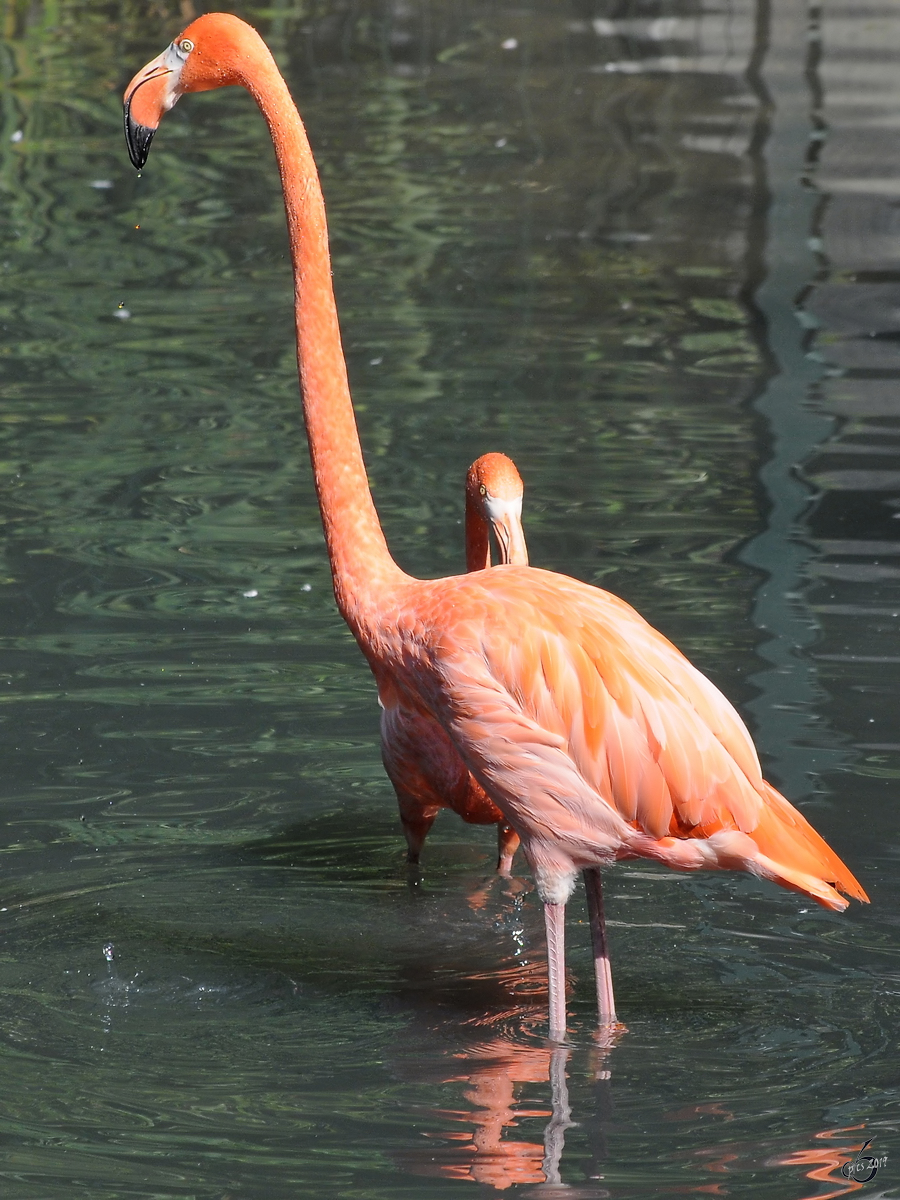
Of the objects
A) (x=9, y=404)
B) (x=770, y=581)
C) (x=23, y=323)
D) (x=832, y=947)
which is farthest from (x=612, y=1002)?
(x=23, y=323)

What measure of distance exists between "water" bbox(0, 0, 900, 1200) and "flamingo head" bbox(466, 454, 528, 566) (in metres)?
0.91

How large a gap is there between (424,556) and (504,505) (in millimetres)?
1858

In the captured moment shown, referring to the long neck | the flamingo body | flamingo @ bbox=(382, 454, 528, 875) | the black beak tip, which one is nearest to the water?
flamingo @ bbox=(382, 454, 528, 875)

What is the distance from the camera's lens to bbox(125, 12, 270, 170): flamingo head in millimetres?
4176

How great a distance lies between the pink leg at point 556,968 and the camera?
12.8 ft

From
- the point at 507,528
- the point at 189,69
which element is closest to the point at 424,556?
the point at 507,528

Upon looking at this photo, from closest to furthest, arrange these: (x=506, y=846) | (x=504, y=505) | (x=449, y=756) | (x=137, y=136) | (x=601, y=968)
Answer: (x=601, y=968)
(x=137, y=136)
(x=449, y=756)
(x=506, y=846)
(x=504, y=505)

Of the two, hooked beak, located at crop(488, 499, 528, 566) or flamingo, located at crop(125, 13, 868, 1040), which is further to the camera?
hooked beak, located at crop(488, 499, 528, 566)

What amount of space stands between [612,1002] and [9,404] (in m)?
5.96

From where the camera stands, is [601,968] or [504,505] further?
[504,505]

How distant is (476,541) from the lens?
5.52m
